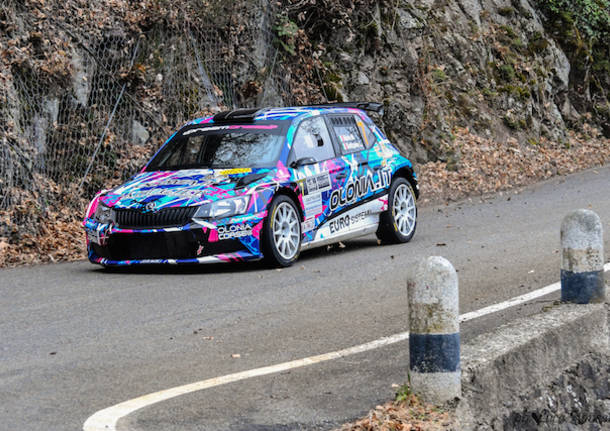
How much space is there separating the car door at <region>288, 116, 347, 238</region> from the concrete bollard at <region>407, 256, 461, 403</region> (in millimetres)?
6059

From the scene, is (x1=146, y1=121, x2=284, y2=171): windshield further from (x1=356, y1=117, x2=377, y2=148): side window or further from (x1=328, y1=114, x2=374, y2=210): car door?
(x1=356, y1=117, x2=377, y2=148): side window

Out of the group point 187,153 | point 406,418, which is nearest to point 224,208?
point 187,153

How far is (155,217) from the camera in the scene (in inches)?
395

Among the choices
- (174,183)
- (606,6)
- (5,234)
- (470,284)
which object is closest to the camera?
(470,284)

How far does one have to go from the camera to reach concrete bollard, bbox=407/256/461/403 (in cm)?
463

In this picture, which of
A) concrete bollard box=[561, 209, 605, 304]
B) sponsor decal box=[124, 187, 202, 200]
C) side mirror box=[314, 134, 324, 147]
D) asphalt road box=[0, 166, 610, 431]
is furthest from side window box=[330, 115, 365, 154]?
concrete bollard box=[561, 209, 605, 304]

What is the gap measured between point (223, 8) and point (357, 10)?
365 centimetres

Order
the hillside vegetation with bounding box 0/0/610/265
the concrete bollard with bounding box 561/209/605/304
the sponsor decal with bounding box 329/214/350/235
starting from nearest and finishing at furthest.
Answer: the concrete bollard with bounding box 561/209/605/304 → the sponsor decal with bounding box 329/214/350/235 → the hillside vegetation with bounding box 0/0/610/265

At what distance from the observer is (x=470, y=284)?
29.8 ft

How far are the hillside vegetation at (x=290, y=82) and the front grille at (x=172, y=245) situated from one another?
1853mm

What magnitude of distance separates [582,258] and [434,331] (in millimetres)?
2185

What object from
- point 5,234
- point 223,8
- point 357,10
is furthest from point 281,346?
point 357,10

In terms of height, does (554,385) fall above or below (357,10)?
below

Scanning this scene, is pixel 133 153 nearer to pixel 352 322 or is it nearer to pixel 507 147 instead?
pixel 352 322
